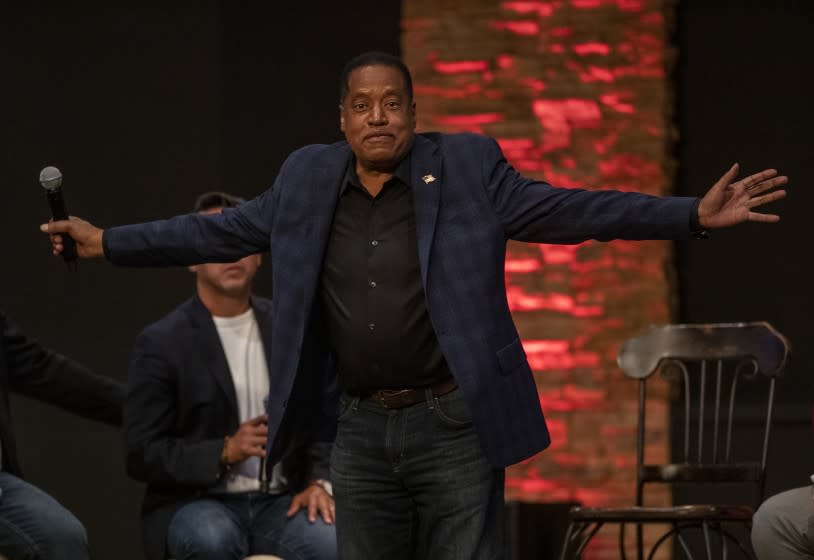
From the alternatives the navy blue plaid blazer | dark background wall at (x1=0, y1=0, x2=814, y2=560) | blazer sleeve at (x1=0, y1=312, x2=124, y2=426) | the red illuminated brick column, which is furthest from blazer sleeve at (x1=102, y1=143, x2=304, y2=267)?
dark background wall at (x1=0, y1=0, x2=814, y2=560)

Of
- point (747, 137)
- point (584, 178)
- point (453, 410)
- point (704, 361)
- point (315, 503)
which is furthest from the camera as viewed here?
point (747, 137)

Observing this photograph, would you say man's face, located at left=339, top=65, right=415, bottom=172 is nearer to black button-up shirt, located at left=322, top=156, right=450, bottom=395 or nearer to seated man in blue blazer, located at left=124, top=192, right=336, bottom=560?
black button-up shirt, located at left=322, top=156, right=450, bottom=395

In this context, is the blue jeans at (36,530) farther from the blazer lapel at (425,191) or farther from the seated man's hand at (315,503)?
the blazer lapel at (425,191)

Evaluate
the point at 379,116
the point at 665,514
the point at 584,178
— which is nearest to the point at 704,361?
the point at 665,514

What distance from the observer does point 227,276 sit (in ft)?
11.9

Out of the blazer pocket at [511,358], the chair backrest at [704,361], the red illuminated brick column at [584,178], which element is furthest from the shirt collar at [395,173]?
the red illuminated brick column at [584,178]

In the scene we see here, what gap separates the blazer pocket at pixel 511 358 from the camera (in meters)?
2.38

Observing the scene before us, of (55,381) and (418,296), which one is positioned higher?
(418,296)

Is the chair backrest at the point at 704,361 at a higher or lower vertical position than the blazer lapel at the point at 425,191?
lower

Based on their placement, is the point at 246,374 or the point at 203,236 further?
the point at 246,374

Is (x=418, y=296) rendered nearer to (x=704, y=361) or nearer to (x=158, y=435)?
Result: (x=158, y=435)

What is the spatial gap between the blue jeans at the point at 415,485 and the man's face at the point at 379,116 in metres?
0.48

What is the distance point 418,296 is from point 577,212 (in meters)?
0.35

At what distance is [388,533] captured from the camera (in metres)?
Result: 2.47
